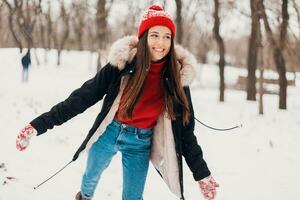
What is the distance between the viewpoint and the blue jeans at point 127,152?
3.25 m

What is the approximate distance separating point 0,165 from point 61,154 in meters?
1.35

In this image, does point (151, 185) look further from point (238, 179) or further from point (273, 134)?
point (273, 134)

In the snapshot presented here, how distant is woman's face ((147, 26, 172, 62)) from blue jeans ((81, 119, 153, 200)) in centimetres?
61

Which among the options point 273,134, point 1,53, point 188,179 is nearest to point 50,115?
point 188,179

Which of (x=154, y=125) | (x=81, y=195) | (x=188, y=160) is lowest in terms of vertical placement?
(x=81, y=195)

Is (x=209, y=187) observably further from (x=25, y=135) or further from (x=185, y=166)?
(x=185, y=166)

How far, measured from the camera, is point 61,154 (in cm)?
674

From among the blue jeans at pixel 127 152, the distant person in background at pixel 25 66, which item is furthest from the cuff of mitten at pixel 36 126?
the distant person in background at pixel 25 66

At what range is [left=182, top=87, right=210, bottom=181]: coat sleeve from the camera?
10.4 ft

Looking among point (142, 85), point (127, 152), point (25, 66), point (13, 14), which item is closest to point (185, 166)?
point (127, 152)

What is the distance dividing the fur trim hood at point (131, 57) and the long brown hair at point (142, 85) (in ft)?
0.23

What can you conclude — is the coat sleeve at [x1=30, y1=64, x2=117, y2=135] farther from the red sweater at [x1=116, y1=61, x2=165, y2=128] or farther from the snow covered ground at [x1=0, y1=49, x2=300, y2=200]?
the snow covered ground at [x1=0, y1=49, x2=300, y2=200]

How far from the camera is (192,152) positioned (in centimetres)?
321

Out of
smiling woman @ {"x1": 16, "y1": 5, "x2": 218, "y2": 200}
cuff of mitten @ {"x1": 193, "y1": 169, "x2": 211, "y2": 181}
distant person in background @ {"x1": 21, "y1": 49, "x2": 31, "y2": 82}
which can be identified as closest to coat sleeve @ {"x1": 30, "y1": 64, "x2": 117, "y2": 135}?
smiling woman @ {"x1": 16, "y1": 5, "x2": 218, "y2": 200}
